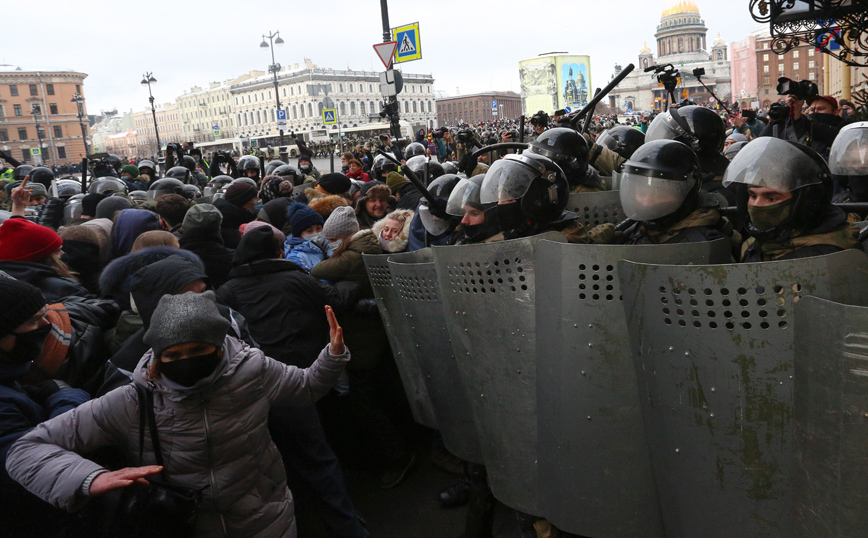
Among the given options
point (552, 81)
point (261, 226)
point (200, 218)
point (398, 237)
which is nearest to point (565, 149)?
point (398, 237)

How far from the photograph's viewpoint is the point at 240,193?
19.0 ft

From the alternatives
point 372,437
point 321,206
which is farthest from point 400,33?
point 372,437

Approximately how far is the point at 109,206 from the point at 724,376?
16.5 ft

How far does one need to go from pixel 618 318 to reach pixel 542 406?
1.60 feet

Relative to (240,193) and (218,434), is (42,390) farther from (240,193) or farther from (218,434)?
(240,193)

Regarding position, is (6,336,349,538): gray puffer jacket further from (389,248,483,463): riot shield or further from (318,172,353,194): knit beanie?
(318,172,353,194): knit beanie

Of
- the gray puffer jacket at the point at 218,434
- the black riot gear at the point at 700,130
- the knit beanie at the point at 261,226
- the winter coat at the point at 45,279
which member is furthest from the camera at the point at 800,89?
the winter coat at the point at 45,279

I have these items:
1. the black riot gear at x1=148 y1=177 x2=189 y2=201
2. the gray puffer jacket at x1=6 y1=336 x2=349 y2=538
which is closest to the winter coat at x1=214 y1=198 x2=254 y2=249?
the black riot gear at x1=148 y1=177 x2=189 y2=201

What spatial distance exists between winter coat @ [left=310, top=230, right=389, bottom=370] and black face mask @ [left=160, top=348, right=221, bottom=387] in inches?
59.1

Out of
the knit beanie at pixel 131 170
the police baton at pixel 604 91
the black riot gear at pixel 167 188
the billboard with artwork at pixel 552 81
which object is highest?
the billboard with artwork at pixel 552 81

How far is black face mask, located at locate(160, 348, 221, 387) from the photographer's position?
7.36ft

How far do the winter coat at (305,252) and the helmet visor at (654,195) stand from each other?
2.21m

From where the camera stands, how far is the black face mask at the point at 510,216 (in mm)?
2982

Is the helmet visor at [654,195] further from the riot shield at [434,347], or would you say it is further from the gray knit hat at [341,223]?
the gray knit hat at [341,223]
